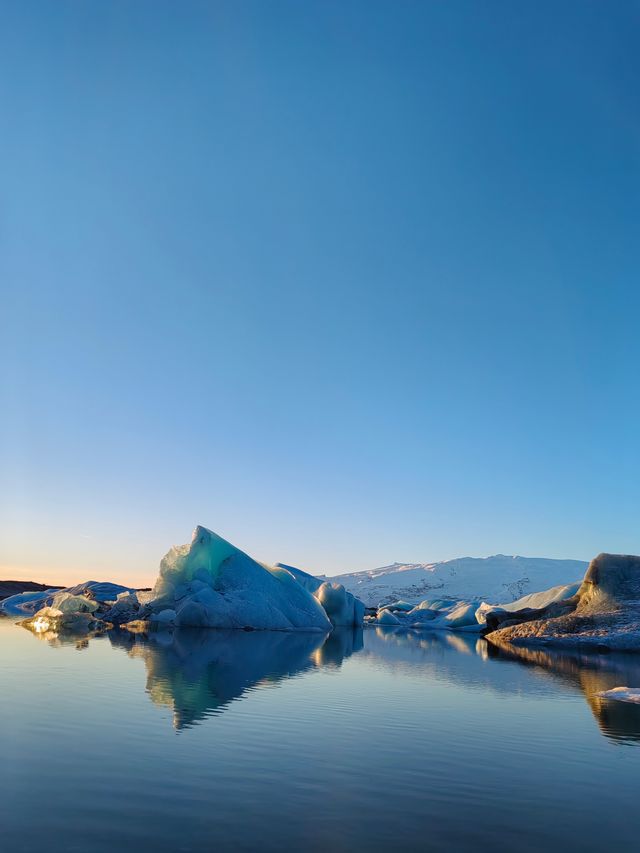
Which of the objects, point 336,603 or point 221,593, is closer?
point 221,593

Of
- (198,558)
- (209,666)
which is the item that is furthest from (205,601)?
(209,666)

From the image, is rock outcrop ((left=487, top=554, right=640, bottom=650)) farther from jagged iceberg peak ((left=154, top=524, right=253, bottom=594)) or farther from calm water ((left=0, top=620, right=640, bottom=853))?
calm water ((left=0, top=620, right=640, bottom=853))

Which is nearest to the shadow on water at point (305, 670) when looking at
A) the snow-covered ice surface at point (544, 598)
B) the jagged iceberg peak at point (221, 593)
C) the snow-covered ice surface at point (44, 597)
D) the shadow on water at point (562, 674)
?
the shadow on water at point (562, 674)

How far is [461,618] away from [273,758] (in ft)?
214

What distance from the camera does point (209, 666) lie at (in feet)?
53.7

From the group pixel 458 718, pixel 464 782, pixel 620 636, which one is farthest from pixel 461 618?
pixel 464 782

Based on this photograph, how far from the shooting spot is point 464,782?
6.79 metres

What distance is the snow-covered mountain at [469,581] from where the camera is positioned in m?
170

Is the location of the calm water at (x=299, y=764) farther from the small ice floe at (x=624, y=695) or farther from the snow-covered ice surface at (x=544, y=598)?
the snow-covered ice surface at (x=544, y=598)

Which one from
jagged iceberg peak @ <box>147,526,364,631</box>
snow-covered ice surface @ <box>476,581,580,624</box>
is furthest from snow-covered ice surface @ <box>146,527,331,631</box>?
snow-covered ice surface @ <box>476,581,580,624</box>

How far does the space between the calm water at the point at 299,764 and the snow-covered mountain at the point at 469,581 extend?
154366mm

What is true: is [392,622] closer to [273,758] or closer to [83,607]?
[83,607]

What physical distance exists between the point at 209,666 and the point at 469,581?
580 feet

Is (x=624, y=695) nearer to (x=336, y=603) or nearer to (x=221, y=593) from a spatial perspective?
(x=221, y=593)
